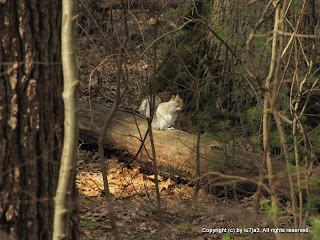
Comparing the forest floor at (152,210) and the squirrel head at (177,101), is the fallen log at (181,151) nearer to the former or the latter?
the forest floor at (152,210)

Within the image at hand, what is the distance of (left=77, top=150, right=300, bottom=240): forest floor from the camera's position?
4.50m

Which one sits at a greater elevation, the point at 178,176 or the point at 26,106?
the point at 26,106

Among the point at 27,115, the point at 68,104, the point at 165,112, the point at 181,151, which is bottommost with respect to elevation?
the point at 181,151

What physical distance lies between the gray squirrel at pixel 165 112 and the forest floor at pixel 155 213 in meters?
0.71

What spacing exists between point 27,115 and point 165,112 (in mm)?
3986

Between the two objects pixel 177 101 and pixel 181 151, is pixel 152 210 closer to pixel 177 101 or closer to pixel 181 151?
pixel 181 151

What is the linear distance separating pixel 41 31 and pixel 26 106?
0.38 metres

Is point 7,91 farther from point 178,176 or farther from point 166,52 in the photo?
point 166,52

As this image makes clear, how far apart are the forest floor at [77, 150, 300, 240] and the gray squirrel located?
0.71m

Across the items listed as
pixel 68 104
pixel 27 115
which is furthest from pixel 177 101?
pixel 68 104

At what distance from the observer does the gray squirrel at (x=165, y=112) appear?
20.0 ft

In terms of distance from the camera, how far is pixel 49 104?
7.67 ft

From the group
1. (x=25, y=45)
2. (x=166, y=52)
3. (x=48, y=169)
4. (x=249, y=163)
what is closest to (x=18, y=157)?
(x=48, y=169)

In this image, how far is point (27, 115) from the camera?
2.26 meters
